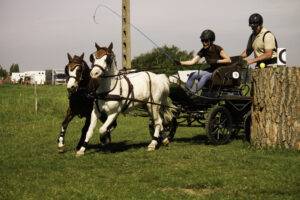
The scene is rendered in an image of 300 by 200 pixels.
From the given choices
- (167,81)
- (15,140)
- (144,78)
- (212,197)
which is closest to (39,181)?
(212,197)

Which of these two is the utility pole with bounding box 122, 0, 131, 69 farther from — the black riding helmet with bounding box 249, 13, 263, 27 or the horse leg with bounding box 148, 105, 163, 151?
the black riding helmet with bounding box 249, 13, 263, 27

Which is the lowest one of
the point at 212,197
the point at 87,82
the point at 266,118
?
the point at 212,197

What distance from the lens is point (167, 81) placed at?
1230 centimetres

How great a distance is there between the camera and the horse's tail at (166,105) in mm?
12117

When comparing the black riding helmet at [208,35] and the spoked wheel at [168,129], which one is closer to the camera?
the black riding helmet at [208,35]

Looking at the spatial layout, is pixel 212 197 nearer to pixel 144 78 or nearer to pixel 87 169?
pixel 87 169

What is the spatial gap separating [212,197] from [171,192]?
634 millimetres

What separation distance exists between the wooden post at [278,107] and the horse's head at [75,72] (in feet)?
12.3

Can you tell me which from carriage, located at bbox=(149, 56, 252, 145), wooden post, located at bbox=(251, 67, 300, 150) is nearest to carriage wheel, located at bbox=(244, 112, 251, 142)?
carriage, located at bbox=(149, 56, 252, 145)

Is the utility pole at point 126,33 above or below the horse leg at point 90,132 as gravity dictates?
above

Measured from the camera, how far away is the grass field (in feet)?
23.4

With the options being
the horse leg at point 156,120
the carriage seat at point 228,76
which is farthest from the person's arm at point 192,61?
the horse leg at point 156,120

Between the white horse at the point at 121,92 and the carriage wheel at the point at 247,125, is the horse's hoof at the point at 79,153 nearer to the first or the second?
the white horse at the point at 121,92

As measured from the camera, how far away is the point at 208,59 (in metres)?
12.0
